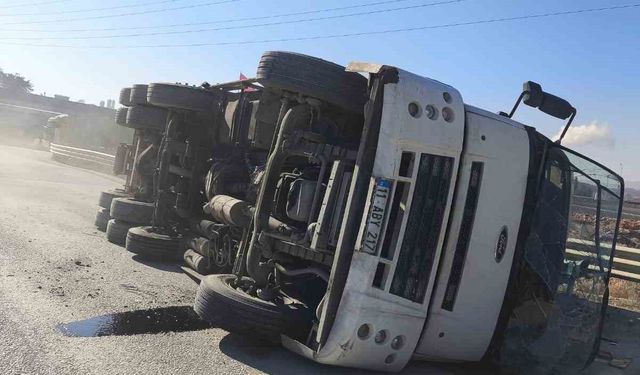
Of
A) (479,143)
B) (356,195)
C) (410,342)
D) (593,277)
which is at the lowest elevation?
(410,342)

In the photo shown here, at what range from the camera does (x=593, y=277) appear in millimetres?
4117

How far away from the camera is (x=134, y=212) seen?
7199 millimetres

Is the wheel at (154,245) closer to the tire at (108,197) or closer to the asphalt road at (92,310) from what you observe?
the asphalt road at (92,310)

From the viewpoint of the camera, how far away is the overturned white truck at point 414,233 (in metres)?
3.32

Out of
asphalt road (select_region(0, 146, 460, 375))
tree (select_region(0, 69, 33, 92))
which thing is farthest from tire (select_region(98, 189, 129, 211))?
tree (select_region(0, 69, 33, 92))

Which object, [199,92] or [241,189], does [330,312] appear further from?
[199,92]

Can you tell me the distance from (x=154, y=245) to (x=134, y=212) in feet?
3.47

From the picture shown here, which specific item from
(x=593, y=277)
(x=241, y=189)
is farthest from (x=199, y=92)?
(x=593, y=277)

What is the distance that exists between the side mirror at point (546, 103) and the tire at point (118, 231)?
526 centimetres

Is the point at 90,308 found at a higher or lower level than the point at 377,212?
lower

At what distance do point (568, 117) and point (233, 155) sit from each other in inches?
137

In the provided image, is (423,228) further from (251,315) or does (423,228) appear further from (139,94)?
(139,94)

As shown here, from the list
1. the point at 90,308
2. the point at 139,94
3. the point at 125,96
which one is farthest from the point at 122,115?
the point at 90,308

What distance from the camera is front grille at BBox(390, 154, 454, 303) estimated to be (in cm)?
→ 338
